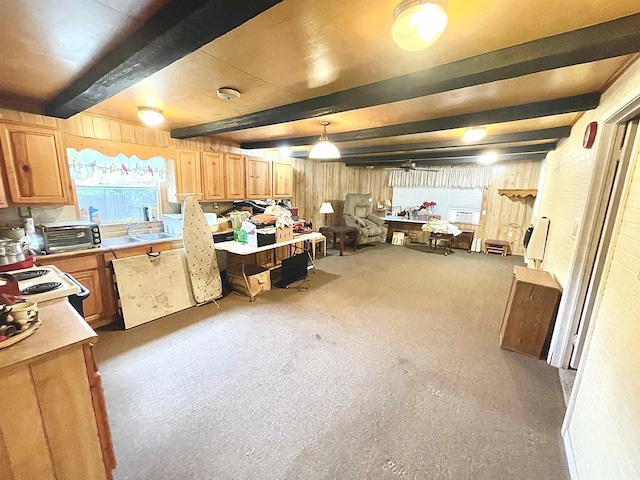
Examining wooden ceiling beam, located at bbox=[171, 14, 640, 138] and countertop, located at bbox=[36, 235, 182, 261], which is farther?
countertop, located at bbox=[36, 235, 182, 261]

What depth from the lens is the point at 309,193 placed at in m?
6.41

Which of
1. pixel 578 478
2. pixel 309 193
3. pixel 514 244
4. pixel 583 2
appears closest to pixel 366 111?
pixel 583 2

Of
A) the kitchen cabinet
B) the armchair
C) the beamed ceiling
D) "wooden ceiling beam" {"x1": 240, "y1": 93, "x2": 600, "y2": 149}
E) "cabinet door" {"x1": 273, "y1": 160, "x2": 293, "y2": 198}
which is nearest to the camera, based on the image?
the beamed ceiling

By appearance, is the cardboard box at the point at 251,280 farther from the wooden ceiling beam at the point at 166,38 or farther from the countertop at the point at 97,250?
the wooden ceiling beam at the point at 166,38

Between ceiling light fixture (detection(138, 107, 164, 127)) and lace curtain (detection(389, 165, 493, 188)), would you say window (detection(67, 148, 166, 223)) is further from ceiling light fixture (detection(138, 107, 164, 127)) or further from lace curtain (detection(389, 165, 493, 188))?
lace curtain (detection(389, 165, 493, 188))

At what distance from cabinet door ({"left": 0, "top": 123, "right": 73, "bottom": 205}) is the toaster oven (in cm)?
24

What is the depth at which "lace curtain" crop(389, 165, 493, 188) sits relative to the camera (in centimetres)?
651

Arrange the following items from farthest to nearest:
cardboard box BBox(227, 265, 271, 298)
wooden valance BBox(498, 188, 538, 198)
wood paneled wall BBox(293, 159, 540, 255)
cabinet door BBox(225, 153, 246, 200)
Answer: wood paneled wall BBox(293, 159, 540, 255), wooden valance BBox(498, 188, 538, 198), cabinet door BBox(225, 153, 246, 200), cardboard box BBox(227, 265, 271, 298)

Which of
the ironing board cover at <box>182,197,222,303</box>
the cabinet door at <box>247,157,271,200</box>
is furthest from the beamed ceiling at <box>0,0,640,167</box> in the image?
the cabinet door at <box>247,157,271,200</box>

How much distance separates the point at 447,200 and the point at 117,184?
7.03 meters

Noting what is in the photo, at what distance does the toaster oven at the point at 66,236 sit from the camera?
241 centimetres

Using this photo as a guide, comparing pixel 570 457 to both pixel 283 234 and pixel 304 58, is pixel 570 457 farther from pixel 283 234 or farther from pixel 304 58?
pixel 283 234

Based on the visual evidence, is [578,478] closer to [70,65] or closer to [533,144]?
[70,65]

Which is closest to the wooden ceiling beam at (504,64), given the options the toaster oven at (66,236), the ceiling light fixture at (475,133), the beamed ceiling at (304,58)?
the beamed ceiling at (304,58)
